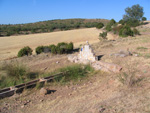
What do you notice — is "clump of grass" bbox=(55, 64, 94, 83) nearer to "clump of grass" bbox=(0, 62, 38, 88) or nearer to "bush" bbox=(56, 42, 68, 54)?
"clump of grass" bbox=(0, 62, 38, 88)

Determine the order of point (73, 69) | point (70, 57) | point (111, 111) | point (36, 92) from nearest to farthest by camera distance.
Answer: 1. point (111, 111)
2. point (36, 92)
3. point (73, 69)
4. point (70, 57)

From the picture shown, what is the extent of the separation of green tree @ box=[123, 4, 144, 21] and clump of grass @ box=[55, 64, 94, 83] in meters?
57.0

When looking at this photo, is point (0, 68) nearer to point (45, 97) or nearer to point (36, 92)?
point (36, 92)

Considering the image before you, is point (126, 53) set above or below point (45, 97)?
above

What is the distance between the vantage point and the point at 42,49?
15.5 m

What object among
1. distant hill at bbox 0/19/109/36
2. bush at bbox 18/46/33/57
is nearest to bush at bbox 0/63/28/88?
bush at bbox 18/46/33/57

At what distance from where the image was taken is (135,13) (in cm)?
5794

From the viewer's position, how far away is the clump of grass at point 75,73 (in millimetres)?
6473

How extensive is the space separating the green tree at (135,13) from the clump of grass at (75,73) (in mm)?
56963

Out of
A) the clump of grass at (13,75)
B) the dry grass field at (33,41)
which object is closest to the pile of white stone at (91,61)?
the clump of grass at (13,75)

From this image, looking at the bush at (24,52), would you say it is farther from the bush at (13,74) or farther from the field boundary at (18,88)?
the field boundary at (18,88)

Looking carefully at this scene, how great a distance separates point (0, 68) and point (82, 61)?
4.13 metres

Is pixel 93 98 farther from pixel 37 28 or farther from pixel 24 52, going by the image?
pixel 37 28

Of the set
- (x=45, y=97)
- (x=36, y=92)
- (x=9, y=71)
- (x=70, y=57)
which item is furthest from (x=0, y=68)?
(x=70, y=57)
